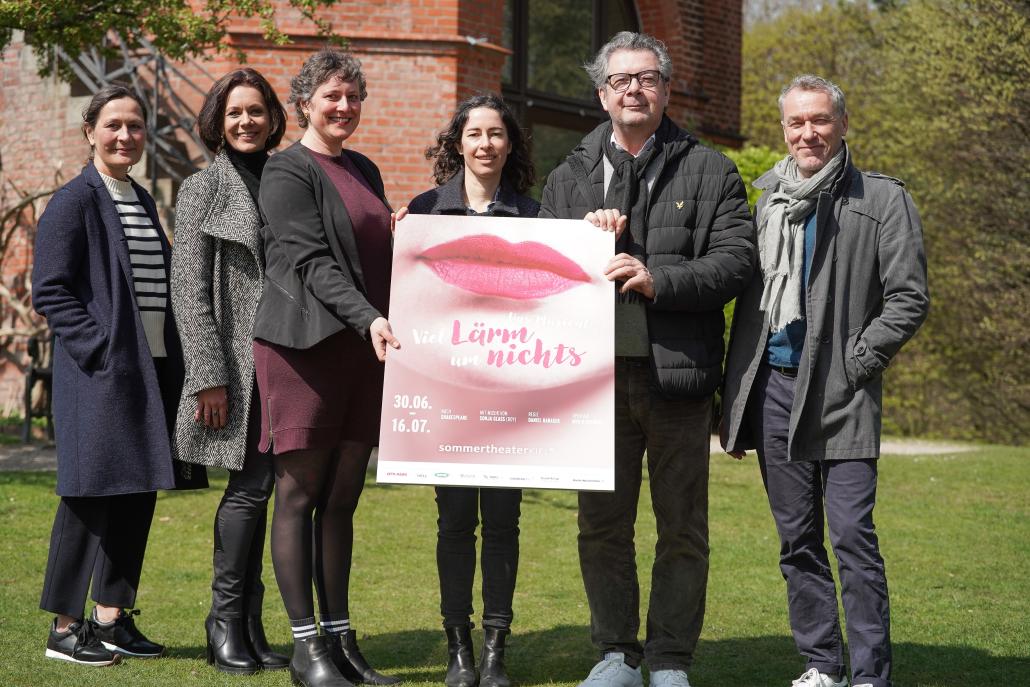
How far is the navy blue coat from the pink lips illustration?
53.6 inches

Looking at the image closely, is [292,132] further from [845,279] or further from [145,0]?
[845,279]

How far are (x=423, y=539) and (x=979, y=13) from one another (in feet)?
45.8

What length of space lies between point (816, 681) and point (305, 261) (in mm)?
2447

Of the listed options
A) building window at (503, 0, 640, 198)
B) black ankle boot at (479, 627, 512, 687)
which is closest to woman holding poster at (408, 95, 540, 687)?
black ankle boot at (479, 627, 512, 687)

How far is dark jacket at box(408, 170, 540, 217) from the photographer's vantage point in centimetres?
481

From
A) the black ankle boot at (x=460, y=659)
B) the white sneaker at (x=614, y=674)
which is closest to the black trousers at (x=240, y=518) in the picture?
the black ankle boot at (x=460, y=659)

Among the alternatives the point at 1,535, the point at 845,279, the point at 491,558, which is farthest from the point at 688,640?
the point at 1,535

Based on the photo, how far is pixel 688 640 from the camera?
4.59m

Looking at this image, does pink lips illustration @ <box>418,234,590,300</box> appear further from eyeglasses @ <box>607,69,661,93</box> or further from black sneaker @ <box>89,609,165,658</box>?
black sneaker @ <box>89,609,165,658</box>

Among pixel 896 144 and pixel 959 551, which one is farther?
pixel 896 144

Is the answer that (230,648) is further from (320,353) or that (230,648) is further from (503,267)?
(503,267)

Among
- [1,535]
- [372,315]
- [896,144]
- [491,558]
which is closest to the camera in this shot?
[372,315]

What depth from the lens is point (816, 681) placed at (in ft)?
14.9

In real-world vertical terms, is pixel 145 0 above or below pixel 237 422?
above
